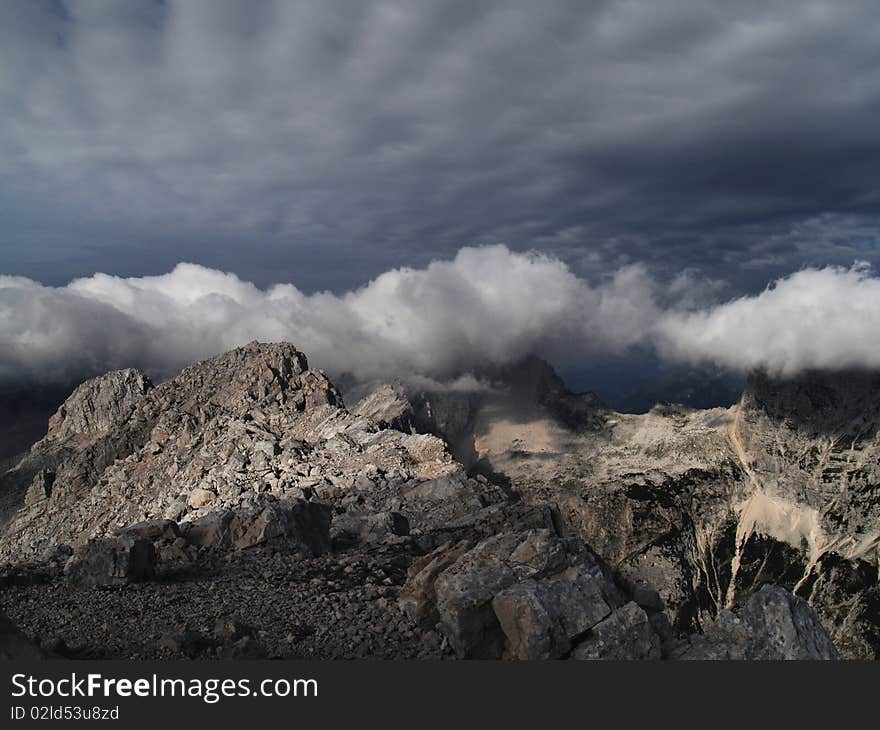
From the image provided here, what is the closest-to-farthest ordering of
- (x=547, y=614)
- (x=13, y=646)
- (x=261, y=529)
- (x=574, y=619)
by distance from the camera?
(x=13, y=646) → (x=547, y=614) → (x=574, y=619) → (x=261, y=529)

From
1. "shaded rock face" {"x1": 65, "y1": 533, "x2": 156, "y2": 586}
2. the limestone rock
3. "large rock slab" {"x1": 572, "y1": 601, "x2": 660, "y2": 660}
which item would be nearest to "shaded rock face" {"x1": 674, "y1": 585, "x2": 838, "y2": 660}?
"large rock slab" {"x1": 572, "y1": 601, "x2": 660, "y2": 660}

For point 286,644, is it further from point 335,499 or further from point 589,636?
point 335,499

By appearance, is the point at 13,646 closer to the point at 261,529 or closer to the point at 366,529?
the point at 261,529

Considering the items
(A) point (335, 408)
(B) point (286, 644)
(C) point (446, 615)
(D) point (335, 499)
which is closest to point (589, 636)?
(C) point (446, 615)

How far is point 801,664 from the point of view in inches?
888

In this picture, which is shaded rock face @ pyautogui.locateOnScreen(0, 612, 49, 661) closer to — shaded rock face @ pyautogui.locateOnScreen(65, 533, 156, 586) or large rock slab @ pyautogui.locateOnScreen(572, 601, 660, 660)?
shaded rock face @ pyautogui.locateOnScreen(65, 533, 156, 586)

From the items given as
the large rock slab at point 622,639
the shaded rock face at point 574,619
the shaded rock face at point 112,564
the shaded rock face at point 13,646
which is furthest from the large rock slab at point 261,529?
the large rock slab at point 622,639

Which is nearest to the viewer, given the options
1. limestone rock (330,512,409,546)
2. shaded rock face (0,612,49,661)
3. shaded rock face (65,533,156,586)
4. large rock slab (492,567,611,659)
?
shaded rock face (0,612,49,661)

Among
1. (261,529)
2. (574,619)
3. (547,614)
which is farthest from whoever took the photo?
(261,529)

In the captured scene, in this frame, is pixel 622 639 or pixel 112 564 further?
pixel 112 564

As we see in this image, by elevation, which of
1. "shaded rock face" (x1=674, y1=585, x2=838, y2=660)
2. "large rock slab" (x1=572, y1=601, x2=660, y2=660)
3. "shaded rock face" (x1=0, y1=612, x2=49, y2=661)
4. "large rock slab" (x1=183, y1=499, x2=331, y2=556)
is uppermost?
"shaded rock face" (x1=0, y1=612, x2=49, y2=661)

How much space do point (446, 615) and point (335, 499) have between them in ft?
191

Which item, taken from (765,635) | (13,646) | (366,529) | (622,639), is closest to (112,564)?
(13,646)

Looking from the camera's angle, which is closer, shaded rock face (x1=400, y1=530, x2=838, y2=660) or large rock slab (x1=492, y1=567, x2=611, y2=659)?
large rock slab (x1=492, y1=567, x2=611, y2=659)
